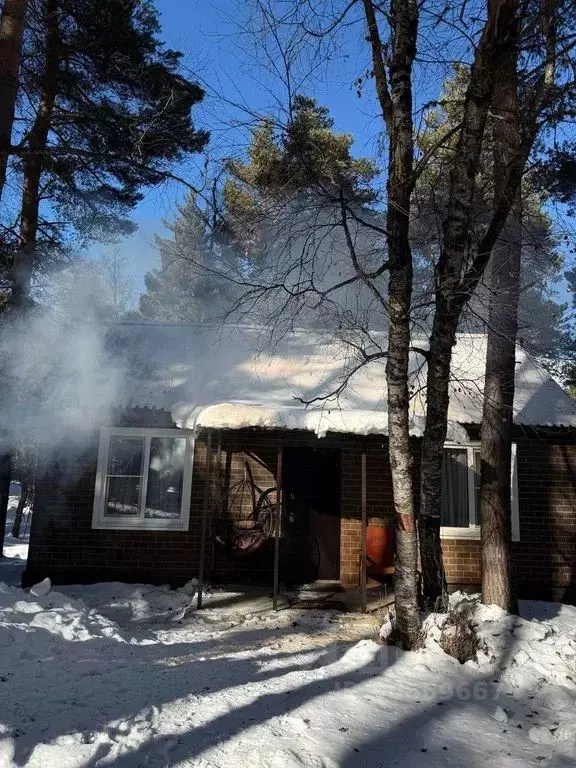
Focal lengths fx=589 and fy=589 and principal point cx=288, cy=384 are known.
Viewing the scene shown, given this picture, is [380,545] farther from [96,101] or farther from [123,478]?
[96,101]

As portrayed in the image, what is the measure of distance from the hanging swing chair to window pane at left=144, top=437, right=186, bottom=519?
2.62ft

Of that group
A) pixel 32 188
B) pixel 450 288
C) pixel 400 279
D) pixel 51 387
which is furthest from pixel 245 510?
pixel 32 188

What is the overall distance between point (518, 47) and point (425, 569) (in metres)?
5.22

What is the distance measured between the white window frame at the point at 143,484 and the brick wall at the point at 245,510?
0.10m

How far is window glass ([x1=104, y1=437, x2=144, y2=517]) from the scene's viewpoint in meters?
9.24

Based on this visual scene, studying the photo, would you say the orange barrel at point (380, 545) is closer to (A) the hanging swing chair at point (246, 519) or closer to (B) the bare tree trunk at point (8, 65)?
(A) the hanging swing chair at point (246, 519)

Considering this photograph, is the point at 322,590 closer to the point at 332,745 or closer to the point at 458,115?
the point at 332,745

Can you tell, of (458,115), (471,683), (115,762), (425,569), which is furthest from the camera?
(458,115)

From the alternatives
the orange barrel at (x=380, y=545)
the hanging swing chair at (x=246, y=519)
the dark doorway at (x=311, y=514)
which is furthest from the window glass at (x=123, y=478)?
the orange barrel at (x=380, y=545)

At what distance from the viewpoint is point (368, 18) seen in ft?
19.6

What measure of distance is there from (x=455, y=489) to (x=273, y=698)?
619 cm

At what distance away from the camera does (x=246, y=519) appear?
9406mm

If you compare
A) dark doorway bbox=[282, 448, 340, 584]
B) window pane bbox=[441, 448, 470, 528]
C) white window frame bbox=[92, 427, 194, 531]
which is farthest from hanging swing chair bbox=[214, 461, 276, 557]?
window pane bbox=[441, 448, 470, 528]

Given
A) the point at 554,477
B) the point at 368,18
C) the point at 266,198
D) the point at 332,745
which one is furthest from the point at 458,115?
the point at 332,745
